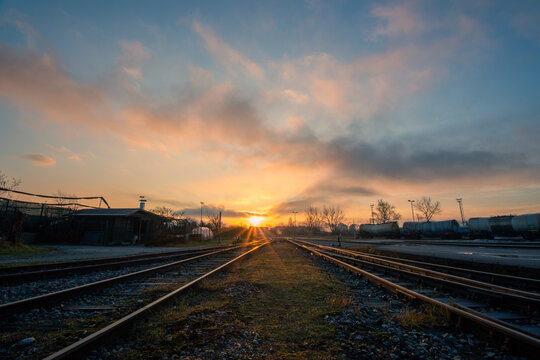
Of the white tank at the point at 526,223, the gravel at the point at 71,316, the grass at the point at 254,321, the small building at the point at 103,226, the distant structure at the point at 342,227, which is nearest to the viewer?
the gravel at the point at 71,316

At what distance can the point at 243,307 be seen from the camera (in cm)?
539

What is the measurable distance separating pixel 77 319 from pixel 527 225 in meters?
41.3

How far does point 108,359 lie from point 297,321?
2966 mm

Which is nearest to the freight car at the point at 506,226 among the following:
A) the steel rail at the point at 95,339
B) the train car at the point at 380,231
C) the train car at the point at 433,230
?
the train car at the point at 433,230

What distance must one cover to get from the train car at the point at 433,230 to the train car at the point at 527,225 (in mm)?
7883

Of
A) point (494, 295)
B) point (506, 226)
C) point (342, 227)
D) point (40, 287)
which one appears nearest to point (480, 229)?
point (506, 226)

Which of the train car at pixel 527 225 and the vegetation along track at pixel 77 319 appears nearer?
the vegetation along track at pixel 77 319

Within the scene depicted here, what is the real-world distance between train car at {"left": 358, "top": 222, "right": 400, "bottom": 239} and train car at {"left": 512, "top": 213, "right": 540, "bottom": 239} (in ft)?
56.2

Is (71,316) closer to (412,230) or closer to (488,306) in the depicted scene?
(488,306)

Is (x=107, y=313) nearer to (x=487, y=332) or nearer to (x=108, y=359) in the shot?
(x=108, y=359)

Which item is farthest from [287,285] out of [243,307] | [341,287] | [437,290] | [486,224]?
[486,224]

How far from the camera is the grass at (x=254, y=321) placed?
11.3ft

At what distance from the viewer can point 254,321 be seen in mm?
4555

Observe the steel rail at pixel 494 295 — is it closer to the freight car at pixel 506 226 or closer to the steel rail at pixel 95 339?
the steel rail at pixel 95 339
